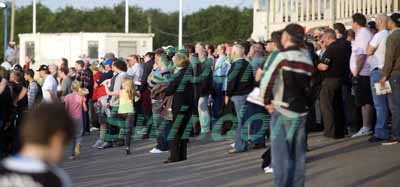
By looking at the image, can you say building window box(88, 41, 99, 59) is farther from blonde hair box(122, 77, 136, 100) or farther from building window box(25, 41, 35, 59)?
blonde hair box(122, 77, 136, 100)

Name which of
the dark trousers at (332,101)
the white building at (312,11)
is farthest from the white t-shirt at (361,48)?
the white building at (312,11)

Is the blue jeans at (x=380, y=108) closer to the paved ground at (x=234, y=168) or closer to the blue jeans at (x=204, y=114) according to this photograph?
the paved ground at (x=234, y=168)

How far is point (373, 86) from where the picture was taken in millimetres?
13695

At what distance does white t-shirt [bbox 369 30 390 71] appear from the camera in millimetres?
13492

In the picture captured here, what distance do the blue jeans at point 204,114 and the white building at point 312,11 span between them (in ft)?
18.1

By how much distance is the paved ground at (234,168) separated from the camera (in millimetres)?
11375

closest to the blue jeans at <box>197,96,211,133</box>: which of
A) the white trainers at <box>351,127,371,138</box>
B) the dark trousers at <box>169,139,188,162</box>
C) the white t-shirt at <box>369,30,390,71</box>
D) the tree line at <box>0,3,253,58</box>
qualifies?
the dark trousers at <box>169,139,188,162</box>

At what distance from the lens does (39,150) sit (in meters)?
3.99

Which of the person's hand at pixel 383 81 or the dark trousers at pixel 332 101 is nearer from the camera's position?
the person's hand at pixel 383 81

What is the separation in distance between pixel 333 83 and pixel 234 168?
258 centimetres

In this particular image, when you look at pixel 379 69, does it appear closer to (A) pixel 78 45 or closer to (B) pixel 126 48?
(B) pixel 126 48

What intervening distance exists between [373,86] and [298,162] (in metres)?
4.90

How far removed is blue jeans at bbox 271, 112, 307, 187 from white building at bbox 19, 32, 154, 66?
2768 centimetres

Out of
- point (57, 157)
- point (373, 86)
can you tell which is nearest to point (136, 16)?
Result: point (373, 86)
